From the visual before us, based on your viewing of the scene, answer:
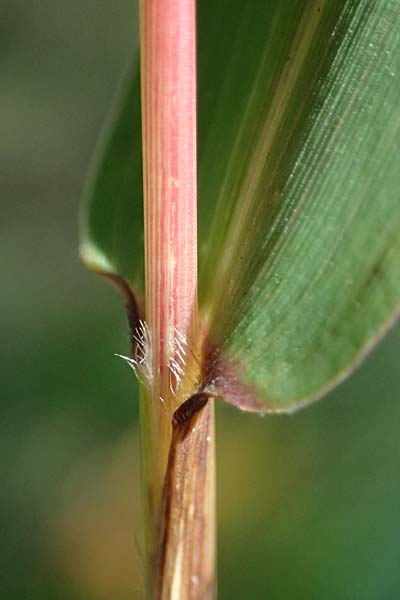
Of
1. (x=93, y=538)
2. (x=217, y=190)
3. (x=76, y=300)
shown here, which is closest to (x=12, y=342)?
(x=76, y=300)

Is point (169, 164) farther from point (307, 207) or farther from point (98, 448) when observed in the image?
point (98, 448)

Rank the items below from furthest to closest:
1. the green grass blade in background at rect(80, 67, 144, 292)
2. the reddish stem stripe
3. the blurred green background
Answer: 1. the blurred green background
2. the green grass blade in background at rect(80, 67, 144, 292)
3. the reddish stem stripe

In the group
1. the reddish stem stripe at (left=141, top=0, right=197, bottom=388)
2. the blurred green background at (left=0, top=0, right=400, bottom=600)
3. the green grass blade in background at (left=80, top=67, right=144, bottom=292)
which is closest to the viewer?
the reddish stem stripe at (left=141, top=0, right=197, bottom=388)

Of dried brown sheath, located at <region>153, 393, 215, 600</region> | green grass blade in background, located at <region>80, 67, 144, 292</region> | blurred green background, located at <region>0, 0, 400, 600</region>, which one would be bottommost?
blurred green background, located at <region>0, 0, 400, 600</region>

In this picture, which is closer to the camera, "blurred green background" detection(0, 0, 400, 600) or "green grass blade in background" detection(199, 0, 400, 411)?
"green grass blade in background" detection(199, 0, 400, 411)

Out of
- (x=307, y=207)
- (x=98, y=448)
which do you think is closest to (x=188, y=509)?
(x=307, y=207)

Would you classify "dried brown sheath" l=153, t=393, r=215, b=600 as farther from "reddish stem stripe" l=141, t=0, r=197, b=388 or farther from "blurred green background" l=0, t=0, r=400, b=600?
"blurred green background" l=0, t=0, r=400, b=600

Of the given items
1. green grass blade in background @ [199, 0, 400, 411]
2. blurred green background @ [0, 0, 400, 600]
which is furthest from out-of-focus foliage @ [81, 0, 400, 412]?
blurred green background @ [0, 0, 400, 600]
